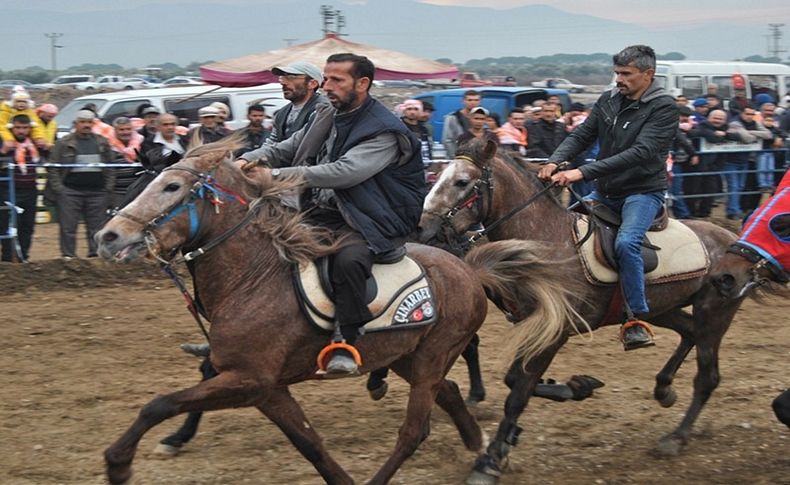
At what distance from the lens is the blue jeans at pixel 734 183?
14.8 meters

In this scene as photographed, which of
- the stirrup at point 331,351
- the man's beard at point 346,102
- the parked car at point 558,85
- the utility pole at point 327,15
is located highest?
the utility pole at point 327,15

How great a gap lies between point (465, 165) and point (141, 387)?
2.91m

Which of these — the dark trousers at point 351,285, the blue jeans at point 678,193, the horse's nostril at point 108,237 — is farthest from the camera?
the blue jeans at point 678,193

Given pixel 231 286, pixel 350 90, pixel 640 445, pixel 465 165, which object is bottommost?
pixel 640 445

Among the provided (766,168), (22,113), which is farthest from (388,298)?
(766,168)

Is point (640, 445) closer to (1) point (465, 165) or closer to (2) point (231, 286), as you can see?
(1) point (465, 165)

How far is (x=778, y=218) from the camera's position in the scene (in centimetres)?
543

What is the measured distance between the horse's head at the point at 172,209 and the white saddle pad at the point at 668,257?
233 cm

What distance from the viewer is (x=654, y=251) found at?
21.3 ft

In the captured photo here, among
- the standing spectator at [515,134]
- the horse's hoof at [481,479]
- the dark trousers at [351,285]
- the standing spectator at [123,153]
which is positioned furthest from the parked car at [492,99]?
the dark trousers at [351,285]

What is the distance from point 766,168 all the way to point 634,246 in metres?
9.86

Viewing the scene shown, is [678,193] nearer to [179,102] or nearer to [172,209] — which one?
[179,102]

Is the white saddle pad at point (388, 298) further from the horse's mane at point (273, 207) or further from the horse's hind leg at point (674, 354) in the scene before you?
the horse's hind leg at point (674, 354)

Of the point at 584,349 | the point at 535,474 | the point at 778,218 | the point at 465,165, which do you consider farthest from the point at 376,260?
the point at 584,349
